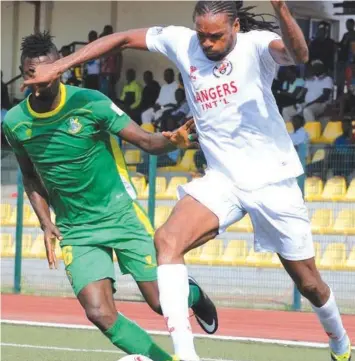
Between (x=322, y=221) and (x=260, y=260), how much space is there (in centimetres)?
107

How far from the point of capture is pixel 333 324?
308 inches

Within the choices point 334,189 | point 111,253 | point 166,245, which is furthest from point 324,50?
point 166,245

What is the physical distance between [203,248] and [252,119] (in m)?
9.43

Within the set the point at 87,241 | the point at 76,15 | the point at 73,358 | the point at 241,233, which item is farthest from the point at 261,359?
the point at 76,15

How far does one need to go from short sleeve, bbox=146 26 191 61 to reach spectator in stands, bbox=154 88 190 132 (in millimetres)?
12297

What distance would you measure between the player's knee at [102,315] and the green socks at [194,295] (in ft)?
2.46

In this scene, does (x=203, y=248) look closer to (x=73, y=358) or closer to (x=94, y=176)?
(x=73, y=358)

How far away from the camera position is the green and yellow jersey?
7.55 metres

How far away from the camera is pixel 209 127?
7117 millimetres

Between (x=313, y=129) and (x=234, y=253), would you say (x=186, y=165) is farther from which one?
(x=313, y=129)

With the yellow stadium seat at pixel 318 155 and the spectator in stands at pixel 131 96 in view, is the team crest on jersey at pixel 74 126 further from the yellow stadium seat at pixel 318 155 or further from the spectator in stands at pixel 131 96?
the spectator in stands at pixel 131 96

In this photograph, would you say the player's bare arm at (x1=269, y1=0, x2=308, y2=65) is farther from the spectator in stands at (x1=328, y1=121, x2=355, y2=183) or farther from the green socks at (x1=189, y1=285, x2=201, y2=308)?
the spectator in stands at (x1=328, y1=121, x2=355, y2=183)

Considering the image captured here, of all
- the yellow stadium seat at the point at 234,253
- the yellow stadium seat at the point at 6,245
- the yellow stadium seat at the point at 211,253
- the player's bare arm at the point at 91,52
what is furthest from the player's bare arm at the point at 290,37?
the yellow stadium seat at the point at 6,245

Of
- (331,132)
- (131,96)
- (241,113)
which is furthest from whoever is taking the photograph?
(131,96)
